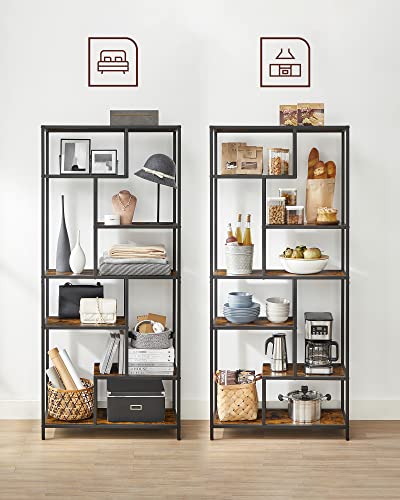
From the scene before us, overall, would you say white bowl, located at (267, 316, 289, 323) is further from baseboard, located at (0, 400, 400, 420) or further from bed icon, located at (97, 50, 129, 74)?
bed icon, located at (97, 50, 129, 74)

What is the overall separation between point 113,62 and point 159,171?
2.58ft

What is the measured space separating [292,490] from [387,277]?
1468 millimetres

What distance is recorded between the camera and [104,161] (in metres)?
4.27

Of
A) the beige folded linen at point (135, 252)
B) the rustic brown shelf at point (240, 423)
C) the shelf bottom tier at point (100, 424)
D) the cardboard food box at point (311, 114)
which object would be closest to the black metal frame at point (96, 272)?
the shelf bottom tier at point (100, 424)

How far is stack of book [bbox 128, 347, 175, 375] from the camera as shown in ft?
13.8

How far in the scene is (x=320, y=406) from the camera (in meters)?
4.32

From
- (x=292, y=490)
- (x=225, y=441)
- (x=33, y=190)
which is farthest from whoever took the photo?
(x=33, y=190)

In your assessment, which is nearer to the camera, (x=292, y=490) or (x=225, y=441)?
(x=292, y=490)

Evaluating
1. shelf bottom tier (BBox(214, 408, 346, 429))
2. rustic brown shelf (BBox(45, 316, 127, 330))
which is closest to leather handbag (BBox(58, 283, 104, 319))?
rustic brown shelf (BBox(45, 316, 127, 330))

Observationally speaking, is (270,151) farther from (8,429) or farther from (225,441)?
(8,429)

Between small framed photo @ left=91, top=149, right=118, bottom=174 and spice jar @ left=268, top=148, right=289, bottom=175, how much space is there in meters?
0.82

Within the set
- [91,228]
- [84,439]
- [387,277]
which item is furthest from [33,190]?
[387,277]

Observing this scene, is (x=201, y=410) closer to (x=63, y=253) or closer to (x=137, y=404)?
(x=137, y=404)

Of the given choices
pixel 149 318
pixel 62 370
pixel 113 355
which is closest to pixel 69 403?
pixel 62 370
